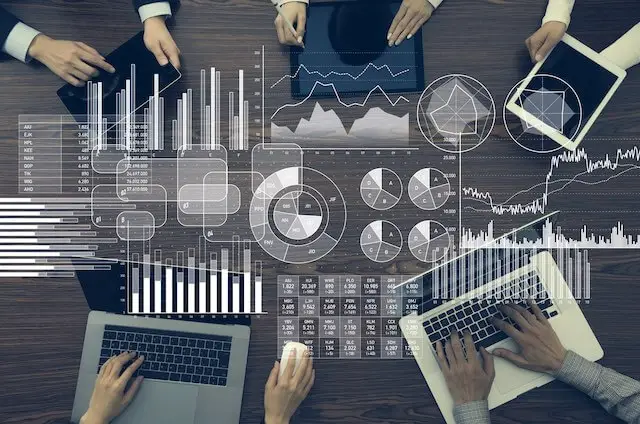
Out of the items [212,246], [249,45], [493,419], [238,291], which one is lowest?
[493,419]

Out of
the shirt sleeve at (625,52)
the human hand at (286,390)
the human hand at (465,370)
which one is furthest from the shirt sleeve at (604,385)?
the shirt sleeve at (625,52)

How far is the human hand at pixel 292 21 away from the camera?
1.35 metres

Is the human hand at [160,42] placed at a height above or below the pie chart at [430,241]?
above

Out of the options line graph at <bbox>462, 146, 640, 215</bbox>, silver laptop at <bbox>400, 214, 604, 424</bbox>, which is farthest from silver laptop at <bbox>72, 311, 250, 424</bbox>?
line graph at <bbox>462, 146, 640, 215</bbox>

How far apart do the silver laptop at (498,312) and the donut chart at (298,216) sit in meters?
0.26

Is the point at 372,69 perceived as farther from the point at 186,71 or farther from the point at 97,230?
the point at 97,230

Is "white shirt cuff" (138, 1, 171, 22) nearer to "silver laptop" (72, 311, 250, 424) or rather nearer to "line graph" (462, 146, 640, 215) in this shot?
"silver laptop" (72, 311, 250, 424)

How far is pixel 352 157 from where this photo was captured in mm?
1363

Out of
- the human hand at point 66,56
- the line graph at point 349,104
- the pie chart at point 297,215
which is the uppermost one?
the human hand at point 66,56

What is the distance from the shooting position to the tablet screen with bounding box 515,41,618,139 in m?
1.34

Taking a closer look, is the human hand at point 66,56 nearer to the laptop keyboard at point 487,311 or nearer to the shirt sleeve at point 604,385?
the laptop keyboard at point 487,311

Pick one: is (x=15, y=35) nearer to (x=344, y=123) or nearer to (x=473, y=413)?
(x=344, y=123)

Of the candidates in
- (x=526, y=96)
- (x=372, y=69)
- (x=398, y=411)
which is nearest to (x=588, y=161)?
(x=526, y=96)

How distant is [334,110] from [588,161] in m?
0.58
